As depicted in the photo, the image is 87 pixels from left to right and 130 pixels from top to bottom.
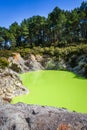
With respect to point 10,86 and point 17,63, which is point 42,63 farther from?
point 10,86

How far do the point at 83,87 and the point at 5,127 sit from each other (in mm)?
12879

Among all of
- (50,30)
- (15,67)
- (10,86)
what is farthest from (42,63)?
(50,30)

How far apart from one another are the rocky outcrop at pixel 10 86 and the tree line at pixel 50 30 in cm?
3291

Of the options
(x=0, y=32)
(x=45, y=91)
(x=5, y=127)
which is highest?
(x=0, y=32)

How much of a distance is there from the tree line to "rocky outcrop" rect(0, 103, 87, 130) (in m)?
43.9

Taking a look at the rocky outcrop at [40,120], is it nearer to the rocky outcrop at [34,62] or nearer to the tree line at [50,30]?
the rocky outcrop at [34,62]

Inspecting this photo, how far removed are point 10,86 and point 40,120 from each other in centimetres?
1116

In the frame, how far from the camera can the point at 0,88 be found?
1798cm

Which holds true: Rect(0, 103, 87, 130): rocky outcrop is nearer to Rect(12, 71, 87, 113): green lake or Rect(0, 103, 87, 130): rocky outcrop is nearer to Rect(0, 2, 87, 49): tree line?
Rect(12, 71, 87, 113): green lake

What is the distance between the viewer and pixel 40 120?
8039mm

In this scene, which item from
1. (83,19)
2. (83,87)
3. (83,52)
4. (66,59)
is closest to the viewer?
(83,87)

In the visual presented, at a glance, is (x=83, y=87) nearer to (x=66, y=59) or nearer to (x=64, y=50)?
(x=66, y=59)

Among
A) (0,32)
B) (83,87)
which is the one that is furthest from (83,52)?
(0,32)

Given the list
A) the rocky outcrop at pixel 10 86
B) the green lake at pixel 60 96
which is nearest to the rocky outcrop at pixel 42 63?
the rocky outcrop at pixel 10 86
